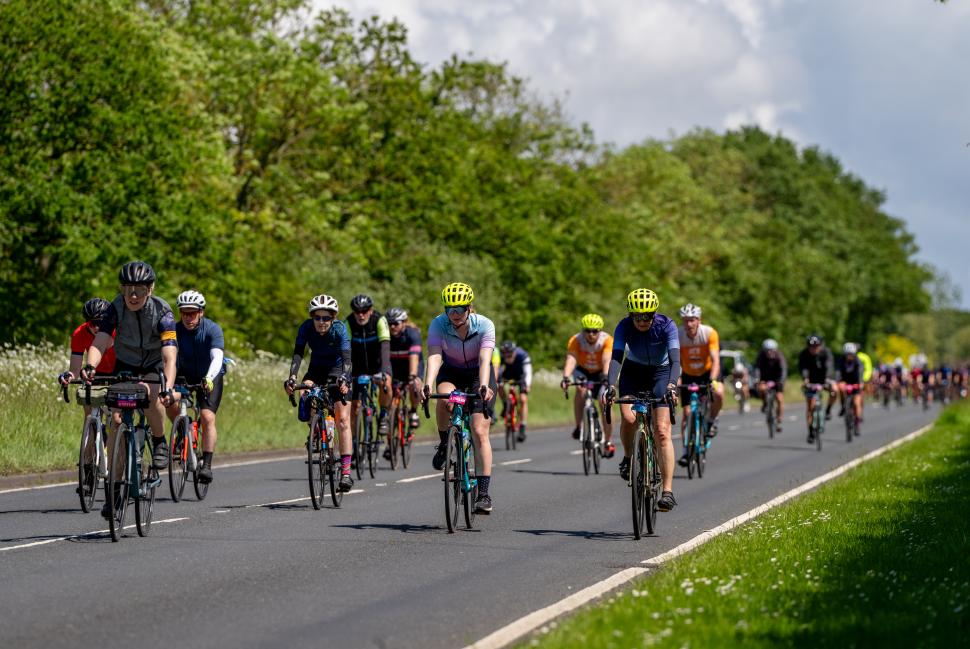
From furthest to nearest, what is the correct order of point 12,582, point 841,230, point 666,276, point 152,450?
point 841,230
point 666,276
point 152,450
point 12,582

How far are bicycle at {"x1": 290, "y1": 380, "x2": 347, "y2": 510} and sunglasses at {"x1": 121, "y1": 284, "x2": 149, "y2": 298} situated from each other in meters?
2.30

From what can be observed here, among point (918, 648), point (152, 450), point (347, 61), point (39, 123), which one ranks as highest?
point (347, 61)

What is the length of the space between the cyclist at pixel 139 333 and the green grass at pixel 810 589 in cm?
450

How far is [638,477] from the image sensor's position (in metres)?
11.6

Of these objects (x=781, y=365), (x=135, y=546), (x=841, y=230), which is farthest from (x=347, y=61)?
(x=841, y=230)

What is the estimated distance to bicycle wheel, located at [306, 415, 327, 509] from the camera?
1362 centimetres

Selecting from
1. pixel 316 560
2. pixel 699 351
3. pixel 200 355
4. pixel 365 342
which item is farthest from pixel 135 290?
pixel 699 351

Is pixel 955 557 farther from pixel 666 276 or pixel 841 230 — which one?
pixel 841 230

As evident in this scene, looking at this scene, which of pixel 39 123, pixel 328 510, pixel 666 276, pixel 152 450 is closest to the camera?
pixel 152 450

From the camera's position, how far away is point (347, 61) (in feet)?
158

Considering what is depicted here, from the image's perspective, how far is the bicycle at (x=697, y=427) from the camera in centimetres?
1852

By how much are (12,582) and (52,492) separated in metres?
6.63

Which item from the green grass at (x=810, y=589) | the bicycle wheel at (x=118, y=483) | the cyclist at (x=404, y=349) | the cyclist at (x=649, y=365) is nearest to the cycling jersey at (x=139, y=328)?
the bicycle wheel at (x=118, y=483)

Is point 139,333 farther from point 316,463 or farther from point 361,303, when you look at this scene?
point 361,303
